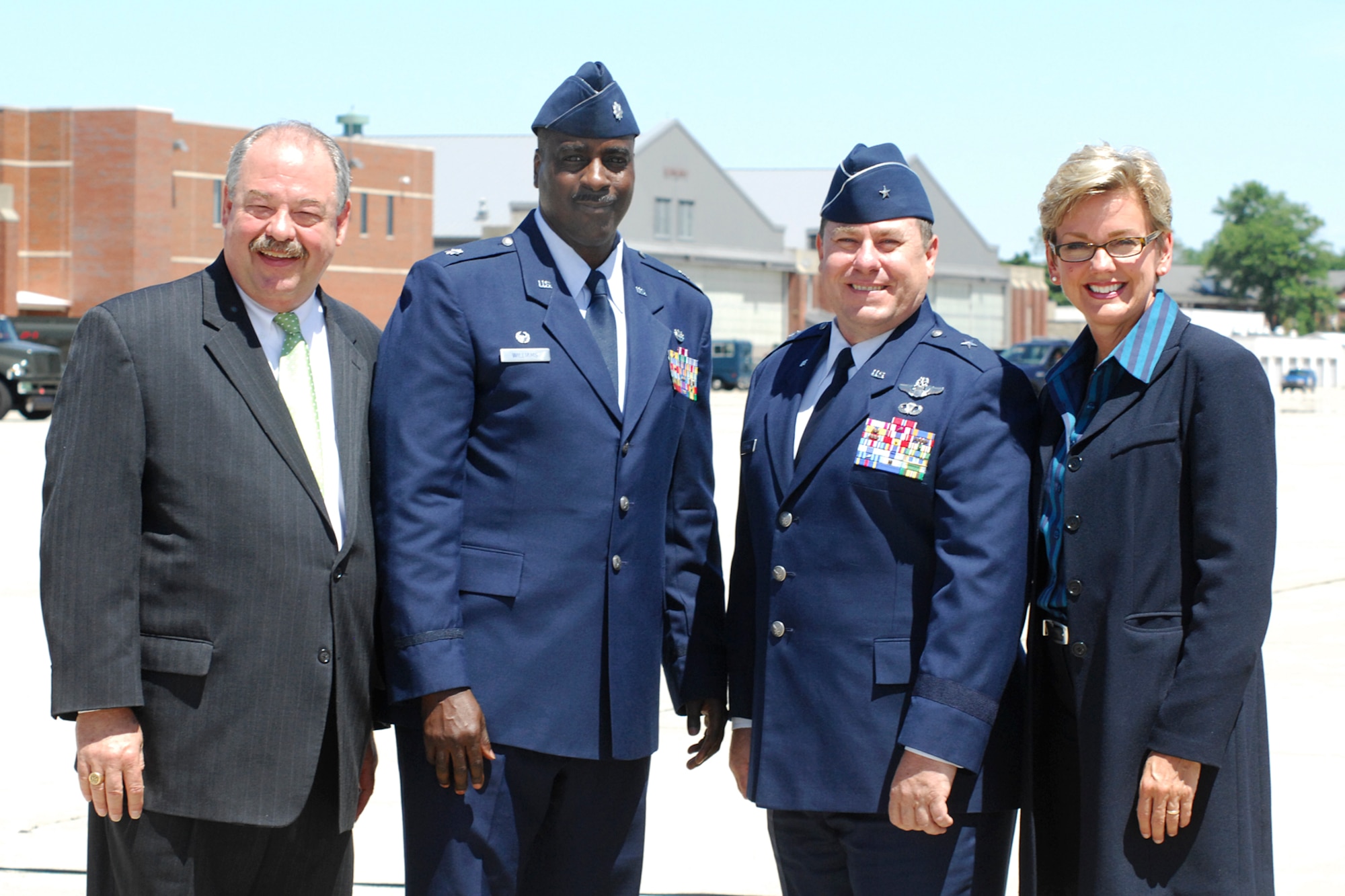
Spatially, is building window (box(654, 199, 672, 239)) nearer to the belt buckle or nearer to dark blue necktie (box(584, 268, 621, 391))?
dark blue necktie (box(584, 268, 621, 391))

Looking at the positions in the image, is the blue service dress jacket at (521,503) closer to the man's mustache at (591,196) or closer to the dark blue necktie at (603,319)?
the dark blue necktie at (603,319)

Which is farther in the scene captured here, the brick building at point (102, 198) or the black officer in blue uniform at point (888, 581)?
the brick building at point (102, 198)

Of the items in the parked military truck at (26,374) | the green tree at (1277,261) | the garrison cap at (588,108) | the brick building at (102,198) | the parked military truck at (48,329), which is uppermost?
the green tree at (1277,261)

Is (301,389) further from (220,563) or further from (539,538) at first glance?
(539,538)

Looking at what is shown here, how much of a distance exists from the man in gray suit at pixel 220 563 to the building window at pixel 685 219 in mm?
56121

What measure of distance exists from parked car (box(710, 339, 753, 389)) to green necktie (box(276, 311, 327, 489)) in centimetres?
4272

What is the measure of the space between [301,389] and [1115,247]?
176cm

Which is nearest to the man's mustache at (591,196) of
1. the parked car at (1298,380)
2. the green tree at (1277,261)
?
the parked car at (1298,380)

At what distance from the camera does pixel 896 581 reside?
303cm

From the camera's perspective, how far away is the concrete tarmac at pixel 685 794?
4613mm

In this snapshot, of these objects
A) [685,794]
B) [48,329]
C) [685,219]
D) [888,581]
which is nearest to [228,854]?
[888,581]

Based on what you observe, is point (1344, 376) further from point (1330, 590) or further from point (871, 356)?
point (871, 356)

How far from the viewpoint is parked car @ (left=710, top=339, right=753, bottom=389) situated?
46.7 m

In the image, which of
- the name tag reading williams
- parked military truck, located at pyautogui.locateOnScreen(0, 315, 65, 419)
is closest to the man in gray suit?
the name tag reading williams
